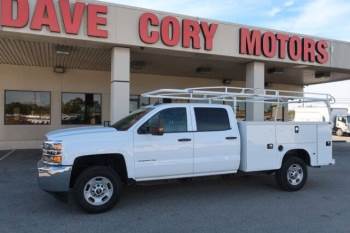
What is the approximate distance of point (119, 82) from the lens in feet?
39.4

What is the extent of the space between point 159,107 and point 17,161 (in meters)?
8.11

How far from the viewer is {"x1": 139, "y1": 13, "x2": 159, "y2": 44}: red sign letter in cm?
1176

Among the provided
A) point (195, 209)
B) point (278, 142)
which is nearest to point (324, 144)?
point (278, 142)

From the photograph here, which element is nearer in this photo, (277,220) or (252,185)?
(277,220)

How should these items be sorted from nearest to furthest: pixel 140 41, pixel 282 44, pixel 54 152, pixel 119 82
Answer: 1. pixel 54 152
2. pixel 140 41
3. pixel 119 82
4. pixel 282 44

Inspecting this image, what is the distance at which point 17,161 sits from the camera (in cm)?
1323

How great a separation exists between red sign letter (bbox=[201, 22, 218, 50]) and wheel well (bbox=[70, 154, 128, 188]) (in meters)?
7.01

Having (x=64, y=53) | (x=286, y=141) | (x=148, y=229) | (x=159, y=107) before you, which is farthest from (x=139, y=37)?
(x=148, y=229)

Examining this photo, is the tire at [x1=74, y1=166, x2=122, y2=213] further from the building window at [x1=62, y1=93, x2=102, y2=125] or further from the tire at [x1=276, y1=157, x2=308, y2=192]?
the building window at [x1=62, y1=93, x2=102, y2=125]

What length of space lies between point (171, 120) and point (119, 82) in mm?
5027

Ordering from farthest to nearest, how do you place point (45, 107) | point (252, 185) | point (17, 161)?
point (45, 107)
point (17, 161)
point (252, 185)

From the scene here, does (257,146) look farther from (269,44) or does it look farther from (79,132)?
(269,44)

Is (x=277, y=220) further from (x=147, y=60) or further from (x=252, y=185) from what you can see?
(x=147, y=60)

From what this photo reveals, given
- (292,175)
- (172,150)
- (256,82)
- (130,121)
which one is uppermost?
(256,82)
